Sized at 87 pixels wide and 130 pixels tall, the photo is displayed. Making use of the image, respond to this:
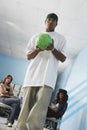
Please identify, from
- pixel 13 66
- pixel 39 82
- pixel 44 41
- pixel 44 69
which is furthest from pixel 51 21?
pixel 13 66

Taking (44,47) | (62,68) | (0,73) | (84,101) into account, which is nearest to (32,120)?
(44,47)

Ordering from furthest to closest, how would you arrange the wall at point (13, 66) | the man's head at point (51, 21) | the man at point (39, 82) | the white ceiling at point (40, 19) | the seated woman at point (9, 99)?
the wall at point (13, 66) → the white ceiling at point (40, 19) → the seated woman at point (9, 99) → the man's head at point (51, 21) → the man at point (39, 82)

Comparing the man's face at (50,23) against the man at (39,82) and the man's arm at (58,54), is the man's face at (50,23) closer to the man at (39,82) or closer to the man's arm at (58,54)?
the man at (39,82)

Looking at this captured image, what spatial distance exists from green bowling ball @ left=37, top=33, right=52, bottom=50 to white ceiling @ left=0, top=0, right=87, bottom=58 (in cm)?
284

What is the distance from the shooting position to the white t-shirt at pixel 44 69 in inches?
87.9

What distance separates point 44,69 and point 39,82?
0.14 metres

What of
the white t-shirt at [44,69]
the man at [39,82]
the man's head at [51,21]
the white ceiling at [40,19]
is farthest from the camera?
the white ceiling at [40,19]

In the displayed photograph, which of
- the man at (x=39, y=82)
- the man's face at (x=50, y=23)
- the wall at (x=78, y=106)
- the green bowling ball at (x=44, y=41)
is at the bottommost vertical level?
the wall at (x=78, y=106)

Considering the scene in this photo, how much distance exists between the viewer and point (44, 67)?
2299mm

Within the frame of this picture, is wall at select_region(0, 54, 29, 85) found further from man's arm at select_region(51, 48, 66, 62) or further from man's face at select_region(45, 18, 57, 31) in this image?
man's arm at select_region(51, 48, 66, 62)

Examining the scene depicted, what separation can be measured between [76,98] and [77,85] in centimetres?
41

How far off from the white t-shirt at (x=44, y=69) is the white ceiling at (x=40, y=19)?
9.13 ft

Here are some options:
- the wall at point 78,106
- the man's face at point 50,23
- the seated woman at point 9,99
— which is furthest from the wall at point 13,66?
the man's face at point 50,23

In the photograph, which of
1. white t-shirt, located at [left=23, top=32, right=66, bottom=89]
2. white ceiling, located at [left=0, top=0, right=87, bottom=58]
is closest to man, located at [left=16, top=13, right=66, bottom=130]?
white t-shirt, located at [left=23, top=32, right=66, bottom=89]
